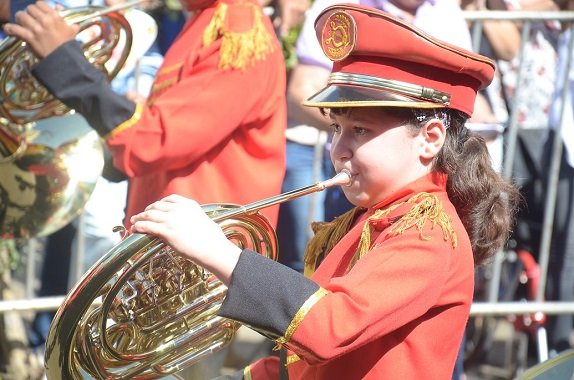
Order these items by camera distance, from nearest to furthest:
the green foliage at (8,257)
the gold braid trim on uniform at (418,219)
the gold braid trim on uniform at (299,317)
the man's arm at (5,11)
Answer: the gold braid trim on uniform at (299,317)
the gold braid trim on uniform at (418,219)
the man's arm at (5,11)
the green foliage at (8,257)

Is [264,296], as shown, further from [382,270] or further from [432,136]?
[432,136]

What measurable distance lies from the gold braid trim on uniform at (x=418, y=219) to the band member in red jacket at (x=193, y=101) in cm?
119

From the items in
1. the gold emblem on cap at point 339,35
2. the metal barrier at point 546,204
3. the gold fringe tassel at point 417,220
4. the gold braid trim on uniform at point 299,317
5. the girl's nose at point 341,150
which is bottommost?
the metal barrier at point 546,204

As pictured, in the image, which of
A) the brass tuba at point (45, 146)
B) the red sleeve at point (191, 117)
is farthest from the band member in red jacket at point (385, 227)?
the brass tuba at point (45, 146)

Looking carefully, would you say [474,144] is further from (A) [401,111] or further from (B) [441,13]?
(B) [441,13]

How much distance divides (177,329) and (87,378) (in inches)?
9.6

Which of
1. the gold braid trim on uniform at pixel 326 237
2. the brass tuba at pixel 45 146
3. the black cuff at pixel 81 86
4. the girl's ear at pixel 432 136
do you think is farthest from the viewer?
the brass tuba at pixel 45 146

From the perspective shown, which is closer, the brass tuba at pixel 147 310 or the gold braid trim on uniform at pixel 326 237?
the brass tuba at pixel 147 310

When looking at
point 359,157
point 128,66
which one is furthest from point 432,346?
point 128,66

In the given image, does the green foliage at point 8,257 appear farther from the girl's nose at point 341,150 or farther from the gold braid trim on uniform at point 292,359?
the girl's nose at point 341,150

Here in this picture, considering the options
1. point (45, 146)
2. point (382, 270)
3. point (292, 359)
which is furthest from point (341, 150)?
point (45, 146)

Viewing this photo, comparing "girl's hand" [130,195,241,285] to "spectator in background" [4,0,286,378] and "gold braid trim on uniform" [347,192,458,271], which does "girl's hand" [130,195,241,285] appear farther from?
"spectator in background" [4,0,286,378]

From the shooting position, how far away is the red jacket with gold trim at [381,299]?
7.13 feet

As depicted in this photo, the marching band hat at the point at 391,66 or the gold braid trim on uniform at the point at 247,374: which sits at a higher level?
the marching band hat at the point at 391,66
